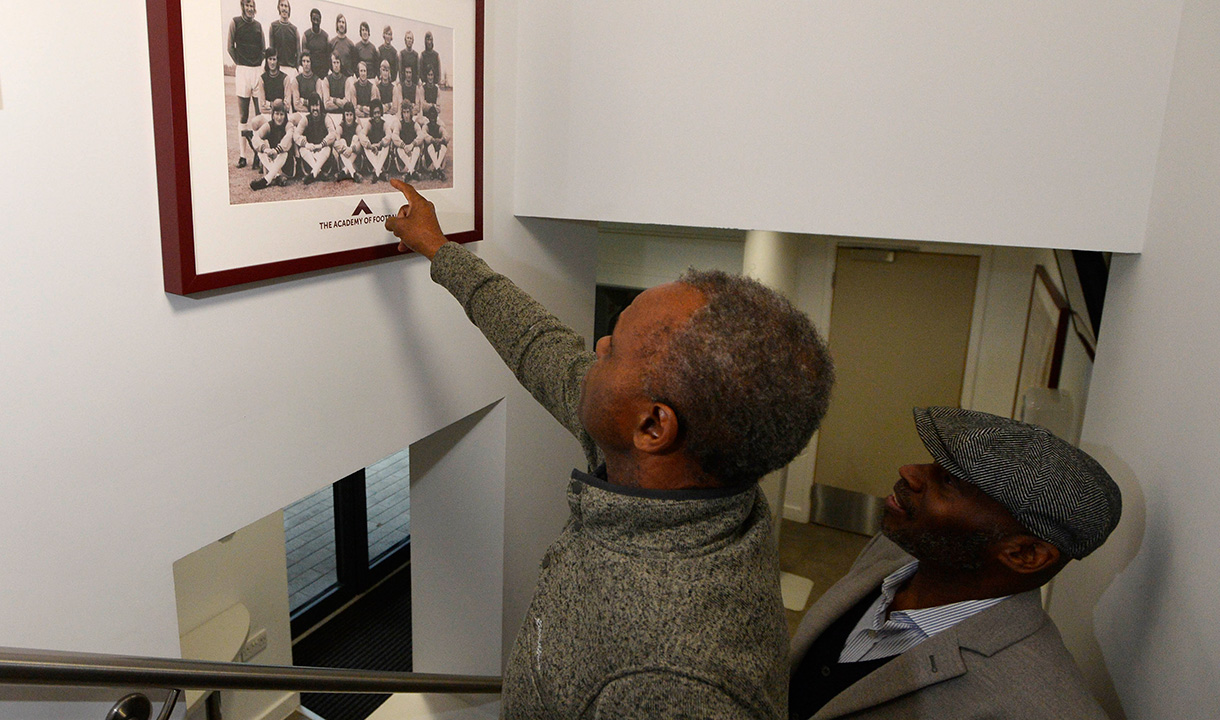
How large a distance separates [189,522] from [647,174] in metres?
1.24

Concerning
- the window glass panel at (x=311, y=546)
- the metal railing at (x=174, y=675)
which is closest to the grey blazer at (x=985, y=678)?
the metal railing at (x=174, y=675)

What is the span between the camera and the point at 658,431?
930 mm

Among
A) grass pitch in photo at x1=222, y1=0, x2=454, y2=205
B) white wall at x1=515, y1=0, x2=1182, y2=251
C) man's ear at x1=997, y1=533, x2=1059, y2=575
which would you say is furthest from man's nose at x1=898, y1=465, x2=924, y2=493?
grass pitch in photo at x1=222, y1=0, x2=454, y2=205

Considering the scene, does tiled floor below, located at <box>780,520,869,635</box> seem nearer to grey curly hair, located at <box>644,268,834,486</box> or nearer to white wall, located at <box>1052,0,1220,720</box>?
white wall, located at <box>1052,0,1220,720</box>

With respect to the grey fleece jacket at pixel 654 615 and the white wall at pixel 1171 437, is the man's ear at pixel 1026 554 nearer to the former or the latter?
the white wall at pixel 1171 437

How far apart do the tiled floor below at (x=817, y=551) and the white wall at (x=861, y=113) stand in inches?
166

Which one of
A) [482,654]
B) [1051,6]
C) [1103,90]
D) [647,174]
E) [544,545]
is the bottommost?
[482,654]

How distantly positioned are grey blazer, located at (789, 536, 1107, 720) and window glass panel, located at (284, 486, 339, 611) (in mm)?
3888

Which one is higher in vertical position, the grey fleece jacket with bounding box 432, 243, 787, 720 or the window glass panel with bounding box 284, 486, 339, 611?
the grey fleece jacket with bounding box 432, 243, 787, 720

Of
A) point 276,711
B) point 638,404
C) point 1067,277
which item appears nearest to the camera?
point 638,404

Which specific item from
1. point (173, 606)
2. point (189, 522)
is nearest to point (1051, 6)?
point (189, 522)

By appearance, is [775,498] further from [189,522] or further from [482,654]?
[189,522]

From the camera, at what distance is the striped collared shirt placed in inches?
60.1

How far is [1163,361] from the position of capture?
1.42m
